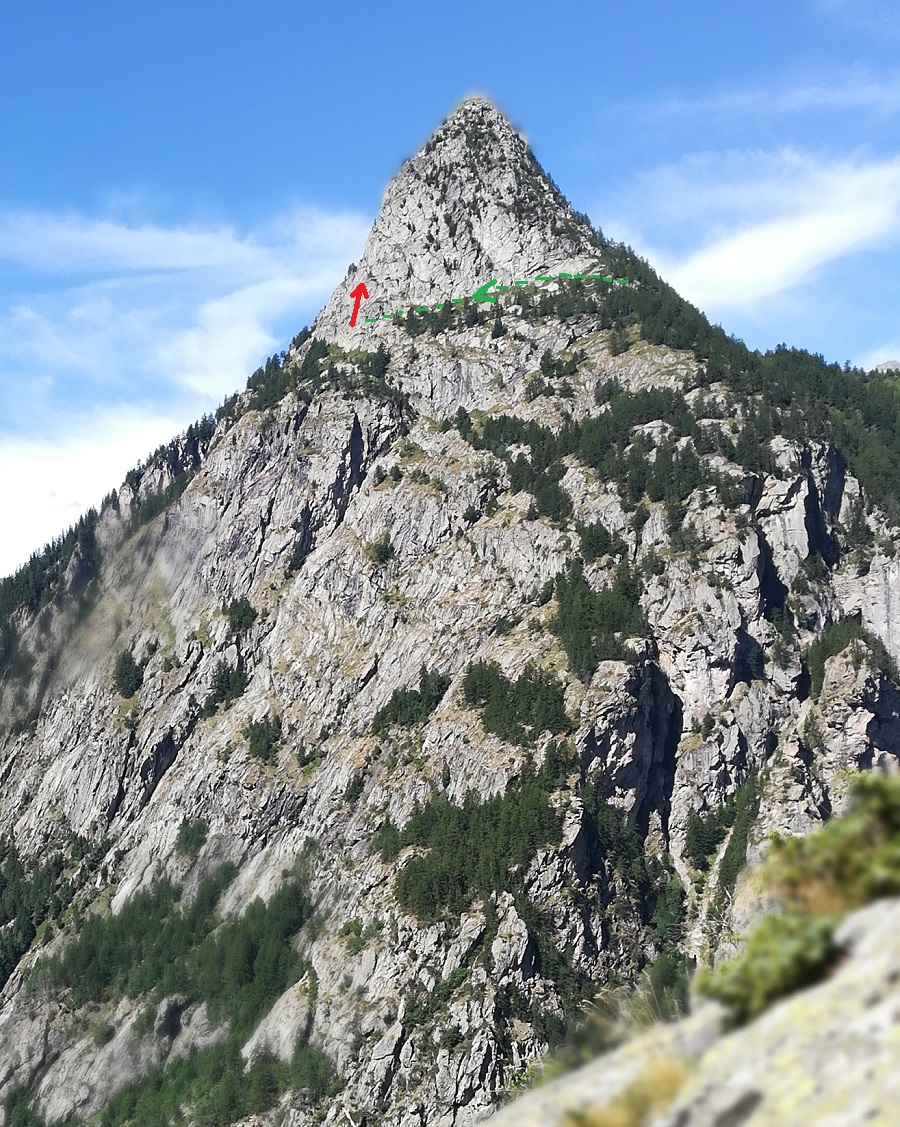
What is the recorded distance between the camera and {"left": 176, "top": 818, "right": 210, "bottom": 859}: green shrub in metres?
184

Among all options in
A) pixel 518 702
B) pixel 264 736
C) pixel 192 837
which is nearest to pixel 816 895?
pixel 518 702

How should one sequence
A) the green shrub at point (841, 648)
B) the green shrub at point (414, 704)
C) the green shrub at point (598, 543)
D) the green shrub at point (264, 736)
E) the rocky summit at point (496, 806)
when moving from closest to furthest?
the rocky summit at point (496, 806), the green shrub at point (841, 648), the green shrub at point (414, 704), the green shrub at point (598, 543), the green shrub at point (264, 736)

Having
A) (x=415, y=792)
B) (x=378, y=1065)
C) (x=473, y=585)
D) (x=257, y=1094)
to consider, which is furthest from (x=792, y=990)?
(x=473, y=585)

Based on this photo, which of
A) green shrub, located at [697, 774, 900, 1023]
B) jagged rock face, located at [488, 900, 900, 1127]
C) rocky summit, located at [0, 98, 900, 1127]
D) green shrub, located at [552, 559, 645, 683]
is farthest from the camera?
green shrub, located at [552, 559, 645, 683]

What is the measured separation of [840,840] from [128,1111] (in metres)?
161

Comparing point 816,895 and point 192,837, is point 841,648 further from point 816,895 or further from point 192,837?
point 816,895

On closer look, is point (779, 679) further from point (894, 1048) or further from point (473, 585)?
point (894, 1048)

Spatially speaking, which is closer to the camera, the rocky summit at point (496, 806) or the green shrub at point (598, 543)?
the rocky summit at point (496, 806)

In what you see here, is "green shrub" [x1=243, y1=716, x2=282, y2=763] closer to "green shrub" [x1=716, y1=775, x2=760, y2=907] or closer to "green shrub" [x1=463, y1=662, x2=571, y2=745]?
"green shrub" [x1=463, y1=662, x2=571, y2=745]

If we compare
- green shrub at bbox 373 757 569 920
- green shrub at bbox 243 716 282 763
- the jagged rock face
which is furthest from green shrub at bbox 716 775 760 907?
the jagged rock face

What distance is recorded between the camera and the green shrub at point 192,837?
184m

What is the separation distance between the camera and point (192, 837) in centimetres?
18525

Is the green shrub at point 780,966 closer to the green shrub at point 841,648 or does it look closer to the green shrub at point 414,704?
the green shrub at point 841,648

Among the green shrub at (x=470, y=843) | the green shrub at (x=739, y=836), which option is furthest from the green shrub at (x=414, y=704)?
the green shrub at (x=739, y=836)
